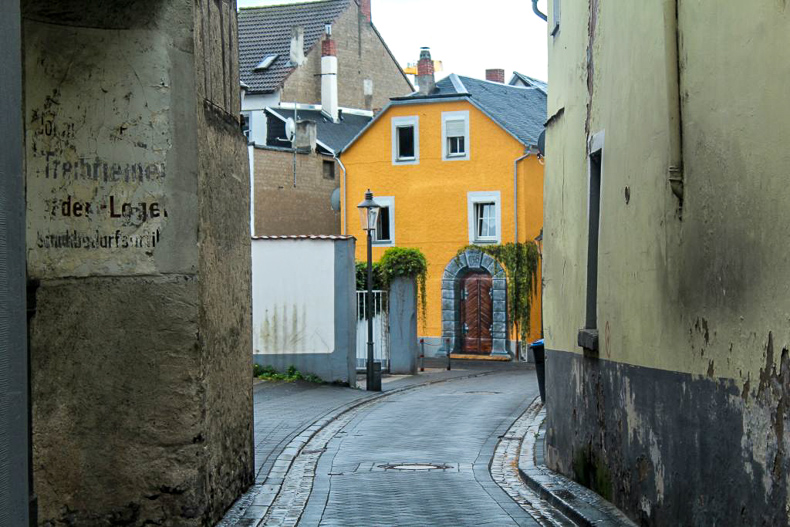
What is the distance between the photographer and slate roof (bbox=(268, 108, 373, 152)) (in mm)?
48469

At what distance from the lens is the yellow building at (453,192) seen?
139 feet

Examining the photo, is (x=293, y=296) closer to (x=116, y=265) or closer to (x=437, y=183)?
(x=116, y=265)

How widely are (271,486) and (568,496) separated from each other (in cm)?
298

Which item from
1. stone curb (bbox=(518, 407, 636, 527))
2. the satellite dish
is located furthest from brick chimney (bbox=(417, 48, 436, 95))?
stone curb (bbox=(518, 407, 636, 527))

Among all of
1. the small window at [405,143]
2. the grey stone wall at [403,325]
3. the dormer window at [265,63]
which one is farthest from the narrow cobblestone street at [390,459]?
the dormer window at [265,63]

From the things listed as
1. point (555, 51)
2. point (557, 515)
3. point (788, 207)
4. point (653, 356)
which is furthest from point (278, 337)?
point (788, 207)

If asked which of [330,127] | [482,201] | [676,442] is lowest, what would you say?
[676,442]

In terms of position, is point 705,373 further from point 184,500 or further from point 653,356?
point 184,500

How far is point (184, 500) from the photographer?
9398 mm

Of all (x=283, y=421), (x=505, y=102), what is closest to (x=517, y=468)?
(x=283, y=421)

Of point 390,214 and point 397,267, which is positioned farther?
point 390,214

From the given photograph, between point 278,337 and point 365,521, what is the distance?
49.1ft

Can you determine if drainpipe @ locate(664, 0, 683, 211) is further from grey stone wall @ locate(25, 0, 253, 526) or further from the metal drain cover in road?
the metal drain cover in road

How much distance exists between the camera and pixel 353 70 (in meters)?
53.5
